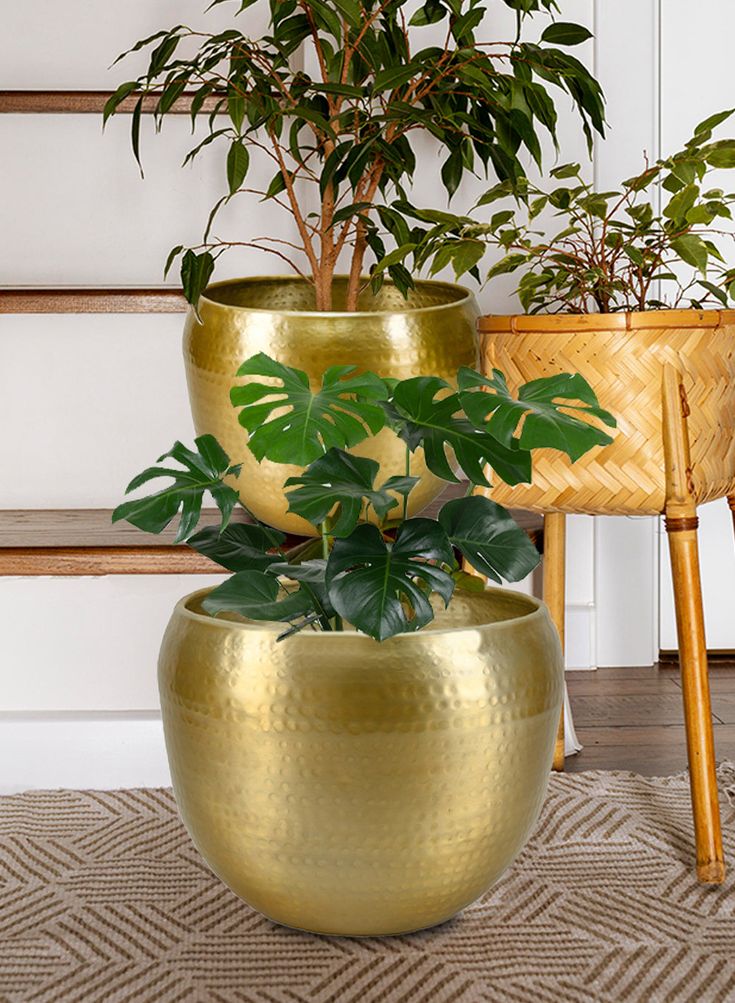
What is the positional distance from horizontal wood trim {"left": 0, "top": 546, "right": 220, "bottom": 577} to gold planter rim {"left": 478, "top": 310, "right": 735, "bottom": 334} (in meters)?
0.52

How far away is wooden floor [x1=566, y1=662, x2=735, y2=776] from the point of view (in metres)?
1.69

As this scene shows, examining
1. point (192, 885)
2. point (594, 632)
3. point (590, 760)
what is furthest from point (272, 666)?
point (594, 632)

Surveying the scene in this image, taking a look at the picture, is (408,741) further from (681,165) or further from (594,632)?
(594,632)

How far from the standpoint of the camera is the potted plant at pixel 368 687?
0.97 m

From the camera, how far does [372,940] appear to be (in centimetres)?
114

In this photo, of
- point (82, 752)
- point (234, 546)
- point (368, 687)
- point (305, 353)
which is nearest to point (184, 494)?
point (234, 546)

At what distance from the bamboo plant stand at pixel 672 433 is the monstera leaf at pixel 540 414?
0.30 m

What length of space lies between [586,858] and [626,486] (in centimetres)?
41

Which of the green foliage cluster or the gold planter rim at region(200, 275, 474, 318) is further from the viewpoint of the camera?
the gold planter rim at region(200, 275, 474, 318)

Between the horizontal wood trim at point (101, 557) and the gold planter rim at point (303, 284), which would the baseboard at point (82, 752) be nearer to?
the horizontal wood trim at point (101, 557)

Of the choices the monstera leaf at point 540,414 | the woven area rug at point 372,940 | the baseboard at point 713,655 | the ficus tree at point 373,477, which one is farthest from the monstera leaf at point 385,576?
the baseboard at point 713,655

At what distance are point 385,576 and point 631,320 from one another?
49cm

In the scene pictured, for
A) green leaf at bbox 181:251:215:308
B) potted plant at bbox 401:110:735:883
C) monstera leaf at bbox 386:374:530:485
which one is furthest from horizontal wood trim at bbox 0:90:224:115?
monstera leaf at bbox 386:374:530:485

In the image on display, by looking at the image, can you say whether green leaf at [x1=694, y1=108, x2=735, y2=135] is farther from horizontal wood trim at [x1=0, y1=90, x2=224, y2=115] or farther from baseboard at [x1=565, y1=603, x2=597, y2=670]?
baseboard at [x1=565, y1=603, x2=597, y2=670]
